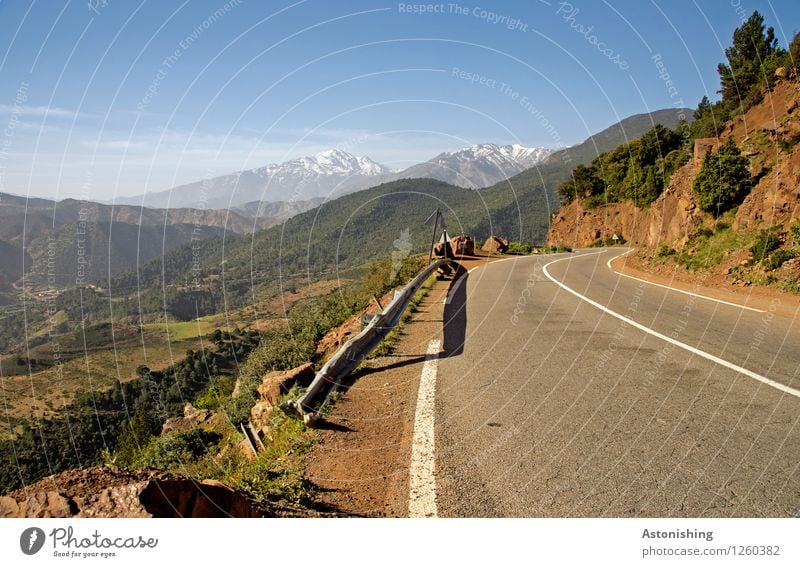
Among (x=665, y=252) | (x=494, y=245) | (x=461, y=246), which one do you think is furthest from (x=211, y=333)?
(x=665, y=252)

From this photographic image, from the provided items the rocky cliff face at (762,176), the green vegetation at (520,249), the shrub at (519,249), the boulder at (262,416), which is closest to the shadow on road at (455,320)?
the boulder at (262,416)

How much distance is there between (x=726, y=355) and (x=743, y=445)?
346 cm

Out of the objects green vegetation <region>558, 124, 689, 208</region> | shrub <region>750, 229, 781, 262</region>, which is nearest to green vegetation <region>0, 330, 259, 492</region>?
shrub <region>750, 229, 781, 262</region>

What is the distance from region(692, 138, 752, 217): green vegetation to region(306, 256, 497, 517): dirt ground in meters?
19.0

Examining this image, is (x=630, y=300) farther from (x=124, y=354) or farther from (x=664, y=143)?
(x=124, y=354)

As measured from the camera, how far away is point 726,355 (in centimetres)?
685

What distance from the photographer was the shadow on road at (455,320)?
787 centimetres

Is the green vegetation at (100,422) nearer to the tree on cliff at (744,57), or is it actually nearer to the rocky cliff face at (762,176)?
the rocky cliff face at (762,176)

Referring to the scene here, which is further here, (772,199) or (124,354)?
(124,354)

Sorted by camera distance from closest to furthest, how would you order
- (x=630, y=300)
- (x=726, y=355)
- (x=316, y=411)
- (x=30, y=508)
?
(x=30, y=508) → (x=316, y=411) → (x=726, y=355) → (x=630, y=300)

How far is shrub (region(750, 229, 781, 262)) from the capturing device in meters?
16.7

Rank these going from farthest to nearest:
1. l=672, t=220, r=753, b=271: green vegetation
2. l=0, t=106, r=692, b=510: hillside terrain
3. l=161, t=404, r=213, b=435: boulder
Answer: l=672, t=220, r=753, b=271: green vegetation → l=161, t=404, r=213, b=435: boulder → l=0, t=106, r=692, b=510: hillside terrain

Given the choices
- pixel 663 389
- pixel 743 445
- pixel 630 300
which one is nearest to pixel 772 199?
pixel 630 300
